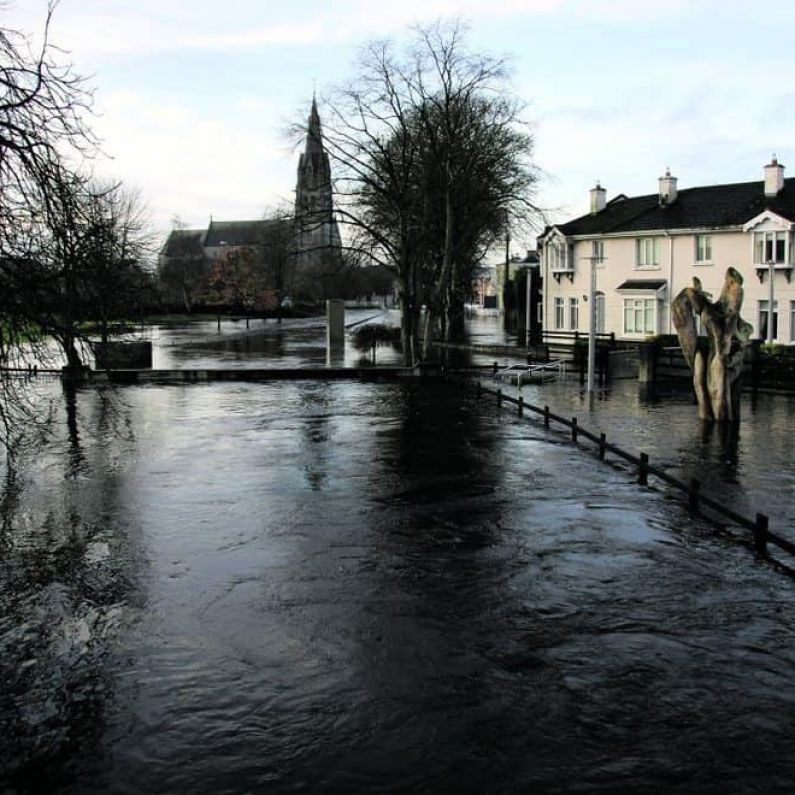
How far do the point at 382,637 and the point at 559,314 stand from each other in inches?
1845

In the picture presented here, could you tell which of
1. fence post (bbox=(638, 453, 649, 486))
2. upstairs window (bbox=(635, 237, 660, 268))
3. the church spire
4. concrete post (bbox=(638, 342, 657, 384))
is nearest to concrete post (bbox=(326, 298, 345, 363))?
the church spire

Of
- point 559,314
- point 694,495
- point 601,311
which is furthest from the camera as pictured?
point 559,314

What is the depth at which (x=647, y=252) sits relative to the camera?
4838cm

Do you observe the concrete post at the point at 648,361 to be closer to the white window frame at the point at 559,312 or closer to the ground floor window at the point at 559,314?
the white window frame at the point at 559,312

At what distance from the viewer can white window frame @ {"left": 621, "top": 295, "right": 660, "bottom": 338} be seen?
47.2 meters

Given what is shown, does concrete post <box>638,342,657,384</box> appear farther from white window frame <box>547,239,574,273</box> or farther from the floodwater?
white window frame <box>547,239,574,273</box>

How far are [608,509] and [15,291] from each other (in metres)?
8.87

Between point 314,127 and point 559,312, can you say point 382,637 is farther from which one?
point 559,312

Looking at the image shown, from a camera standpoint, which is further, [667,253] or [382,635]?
[667,253]

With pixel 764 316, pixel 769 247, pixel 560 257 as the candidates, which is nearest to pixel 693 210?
pixel 769 247

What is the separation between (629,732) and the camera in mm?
7023

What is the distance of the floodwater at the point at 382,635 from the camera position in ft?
21.9

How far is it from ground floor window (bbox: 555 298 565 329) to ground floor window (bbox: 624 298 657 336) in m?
5.30

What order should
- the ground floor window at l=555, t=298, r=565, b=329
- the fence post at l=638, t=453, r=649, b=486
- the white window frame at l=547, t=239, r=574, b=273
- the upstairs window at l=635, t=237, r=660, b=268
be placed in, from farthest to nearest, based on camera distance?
the ground floor window at l=555, t=298, r=565, b=329 < the white window frame at l=547, t=239, r=574, b=273 < the upstairs window at l=635, t=237, r=660, b=268 < the fence post at l=638, t=453, r=649, b=486
